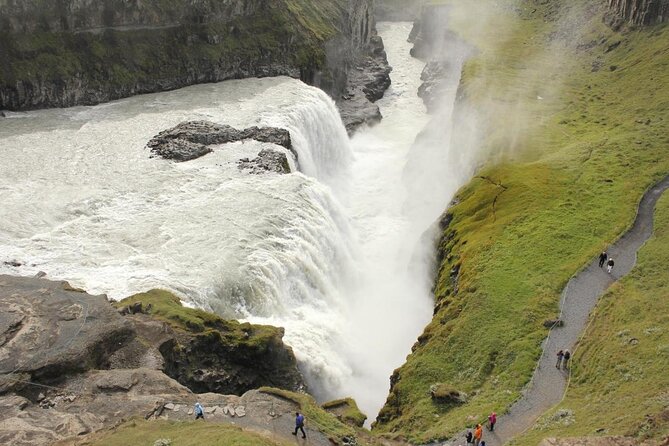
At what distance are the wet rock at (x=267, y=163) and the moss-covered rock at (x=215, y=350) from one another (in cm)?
2586

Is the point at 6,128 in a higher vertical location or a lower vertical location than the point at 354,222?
higher

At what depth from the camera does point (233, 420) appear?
31547 millimetres

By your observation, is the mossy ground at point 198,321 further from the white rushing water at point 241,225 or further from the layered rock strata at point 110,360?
the white rushing water at point 241,225

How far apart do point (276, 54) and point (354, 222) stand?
4138 cm

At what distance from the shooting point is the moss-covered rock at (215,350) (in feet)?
122

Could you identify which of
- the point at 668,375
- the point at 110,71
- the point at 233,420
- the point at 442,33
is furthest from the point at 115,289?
the point at 442,33

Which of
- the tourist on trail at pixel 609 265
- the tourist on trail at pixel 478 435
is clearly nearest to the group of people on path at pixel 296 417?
the tourist on trail at pixel 478 435

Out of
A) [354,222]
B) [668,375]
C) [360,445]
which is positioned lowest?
[354,222]

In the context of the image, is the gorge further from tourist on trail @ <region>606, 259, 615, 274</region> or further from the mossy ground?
tourist on trail @ <region>606, 259, 615, 274</region>

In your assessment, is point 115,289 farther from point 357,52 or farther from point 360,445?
point 357,52

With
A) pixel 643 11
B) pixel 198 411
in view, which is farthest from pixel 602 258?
pixel 643 11

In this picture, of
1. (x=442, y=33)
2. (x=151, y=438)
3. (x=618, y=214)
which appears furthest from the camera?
(x=442, y=33)

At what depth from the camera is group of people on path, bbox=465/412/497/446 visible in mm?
32972

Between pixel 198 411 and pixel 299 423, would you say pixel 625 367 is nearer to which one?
pixel 299 423
